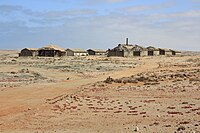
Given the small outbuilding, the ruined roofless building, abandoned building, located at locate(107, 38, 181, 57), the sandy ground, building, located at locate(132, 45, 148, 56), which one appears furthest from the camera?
building, located at locate(132, 45, 148, 56)

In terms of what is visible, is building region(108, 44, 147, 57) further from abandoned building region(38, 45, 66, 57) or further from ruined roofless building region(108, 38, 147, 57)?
abandoned building region(38, 45, 66, 57)

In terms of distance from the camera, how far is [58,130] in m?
17.2

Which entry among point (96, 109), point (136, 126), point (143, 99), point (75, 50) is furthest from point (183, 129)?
point (75, 50)

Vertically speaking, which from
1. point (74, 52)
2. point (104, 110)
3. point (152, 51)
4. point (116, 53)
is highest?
point (152, 51)

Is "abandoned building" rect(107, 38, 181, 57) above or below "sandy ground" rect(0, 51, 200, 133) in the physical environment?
above

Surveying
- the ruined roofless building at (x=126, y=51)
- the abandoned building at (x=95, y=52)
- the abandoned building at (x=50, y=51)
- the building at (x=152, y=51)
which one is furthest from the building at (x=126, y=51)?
the abandoned building at (x=95, y=52)

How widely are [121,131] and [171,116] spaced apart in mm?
4138

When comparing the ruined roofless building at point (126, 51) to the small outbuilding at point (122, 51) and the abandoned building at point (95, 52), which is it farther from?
the abandoned building at point (95, 52)

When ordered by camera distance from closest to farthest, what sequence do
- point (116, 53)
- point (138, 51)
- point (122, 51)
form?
point (122, 51) → point (116, 53) → point (138, 51)

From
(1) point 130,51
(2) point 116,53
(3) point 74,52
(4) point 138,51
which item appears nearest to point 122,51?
(2) point 116,53

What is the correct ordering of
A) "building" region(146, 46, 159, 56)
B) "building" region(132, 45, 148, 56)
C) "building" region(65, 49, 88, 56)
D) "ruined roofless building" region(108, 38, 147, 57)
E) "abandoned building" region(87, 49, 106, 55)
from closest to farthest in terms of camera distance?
1. "ruined roofless building" region(108, 38, 147, 57)
2. "building" region(132, 45, 148, 56)
3. "building" region(65, 49, 88, 56)
4. "building" region(146, 46, 159, 56)
5. "abandoned building" region(87, 49, 106, 55)

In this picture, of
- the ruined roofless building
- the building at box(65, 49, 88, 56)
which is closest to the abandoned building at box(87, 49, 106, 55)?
the building at box(65, 49, 88, 56)

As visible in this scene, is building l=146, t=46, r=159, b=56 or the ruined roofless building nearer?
the ruined roofless building

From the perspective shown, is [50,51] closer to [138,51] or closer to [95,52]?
[138,51]
